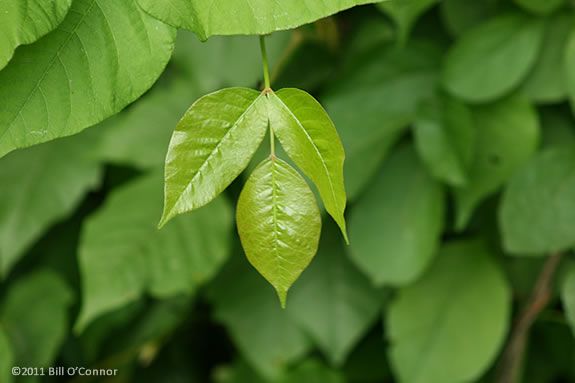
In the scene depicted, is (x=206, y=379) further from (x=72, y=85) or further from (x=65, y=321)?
(x=72, y=85)

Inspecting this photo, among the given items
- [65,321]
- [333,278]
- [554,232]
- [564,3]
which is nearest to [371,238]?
[333,278]

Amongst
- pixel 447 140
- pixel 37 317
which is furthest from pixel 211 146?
pixel 37 317

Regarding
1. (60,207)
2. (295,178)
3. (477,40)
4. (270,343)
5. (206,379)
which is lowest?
(206,379)

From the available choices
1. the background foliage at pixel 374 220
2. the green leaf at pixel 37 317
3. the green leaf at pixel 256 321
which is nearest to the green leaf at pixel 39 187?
the background foliage at pixel 374 220

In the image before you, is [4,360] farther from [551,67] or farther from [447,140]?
[551,67]

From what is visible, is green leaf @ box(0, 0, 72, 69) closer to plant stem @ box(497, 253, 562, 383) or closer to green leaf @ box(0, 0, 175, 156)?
green leaf @ box(0, 0, 175, 156)

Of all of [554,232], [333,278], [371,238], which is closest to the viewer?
[554,232]

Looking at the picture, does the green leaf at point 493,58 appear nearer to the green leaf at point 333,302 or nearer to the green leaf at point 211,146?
the green leaf at point 333,302
